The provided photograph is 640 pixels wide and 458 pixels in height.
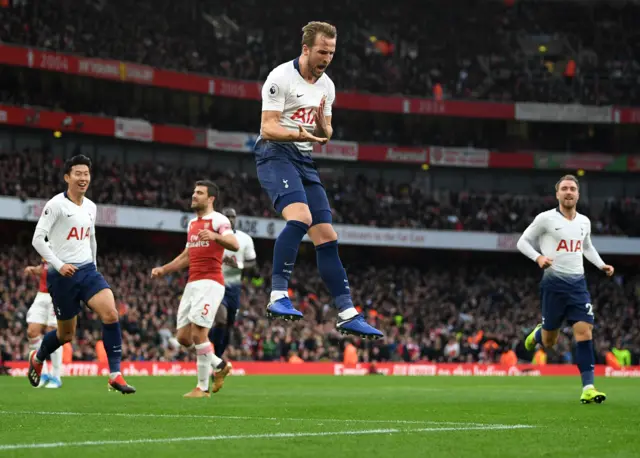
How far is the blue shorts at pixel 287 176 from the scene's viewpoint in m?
9.30

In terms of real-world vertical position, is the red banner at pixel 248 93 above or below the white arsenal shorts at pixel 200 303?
above

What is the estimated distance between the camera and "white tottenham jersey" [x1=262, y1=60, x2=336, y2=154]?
30.1 ft

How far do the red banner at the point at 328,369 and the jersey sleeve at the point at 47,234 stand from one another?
44.2 ft

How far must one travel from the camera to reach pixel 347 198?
158 ft

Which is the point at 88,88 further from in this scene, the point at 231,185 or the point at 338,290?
the point at 338,290

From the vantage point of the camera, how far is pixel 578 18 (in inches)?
2213

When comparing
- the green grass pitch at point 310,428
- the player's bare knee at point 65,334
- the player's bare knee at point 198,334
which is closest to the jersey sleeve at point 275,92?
the green grass pitch at point 310,428

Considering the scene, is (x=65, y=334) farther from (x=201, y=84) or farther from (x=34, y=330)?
(x=201, y=84)

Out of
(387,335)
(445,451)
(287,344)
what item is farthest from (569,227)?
(387,335)

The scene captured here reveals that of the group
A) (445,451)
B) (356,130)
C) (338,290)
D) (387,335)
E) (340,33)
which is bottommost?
(387,335)

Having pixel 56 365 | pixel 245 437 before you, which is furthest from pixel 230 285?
pixel 245 437

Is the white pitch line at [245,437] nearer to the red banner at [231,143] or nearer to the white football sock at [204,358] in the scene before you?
the white football sock at [204,358]

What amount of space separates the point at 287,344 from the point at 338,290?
25.1 m

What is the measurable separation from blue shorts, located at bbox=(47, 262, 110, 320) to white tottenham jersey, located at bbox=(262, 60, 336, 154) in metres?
3.90
